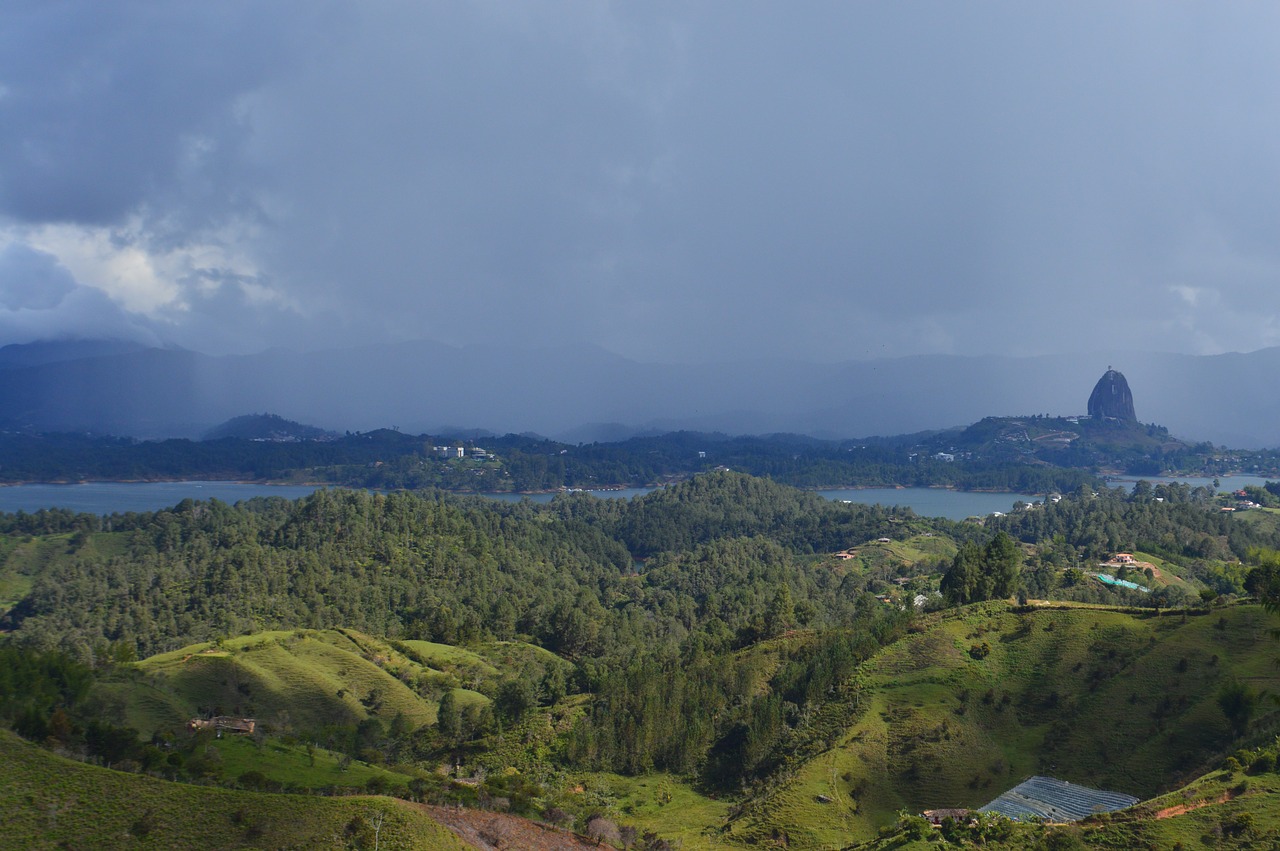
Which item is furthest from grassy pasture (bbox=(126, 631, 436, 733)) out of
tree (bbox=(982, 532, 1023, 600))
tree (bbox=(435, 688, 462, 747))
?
tree (bbox=(982, 532, 1023, 600))

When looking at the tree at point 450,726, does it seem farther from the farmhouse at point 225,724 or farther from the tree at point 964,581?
the tree at point 964,581

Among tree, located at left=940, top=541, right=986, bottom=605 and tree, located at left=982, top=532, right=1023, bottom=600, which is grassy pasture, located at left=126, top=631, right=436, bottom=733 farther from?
tree, located at left=982, top=532, right=1023, bottom=600

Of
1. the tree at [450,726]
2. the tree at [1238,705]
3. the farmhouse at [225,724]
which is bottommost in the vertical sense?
the tree at [450,726]

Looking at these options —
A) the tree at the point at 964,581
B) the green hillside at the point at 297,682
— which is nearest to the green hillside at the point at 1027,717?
the tree at the point at 964,581

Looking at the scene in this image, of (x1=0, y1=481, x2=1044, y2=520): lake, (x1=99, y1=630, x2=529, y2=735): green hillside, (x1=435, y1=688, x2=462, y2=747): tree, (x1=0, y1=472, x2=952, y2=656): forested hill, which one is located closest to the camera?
(x1=99, y1=630, x2=529, y2=735): green hillside

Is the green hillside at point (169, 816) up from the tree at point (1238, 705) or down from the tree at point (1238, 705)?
up

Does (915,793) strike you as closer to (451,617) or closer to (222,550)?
(451,617)

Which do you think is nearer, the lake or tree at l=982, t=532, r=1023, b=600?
tree at l=982, t=532, r=1023, b=600

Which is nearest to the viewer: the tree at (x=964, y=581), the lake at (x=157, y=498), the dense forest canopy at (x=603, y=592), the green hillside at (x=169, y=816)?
the green hillside at (x=169, y=816)

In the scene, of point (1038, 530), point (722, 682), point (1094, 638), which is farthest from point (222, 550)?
point (1038, 530)
